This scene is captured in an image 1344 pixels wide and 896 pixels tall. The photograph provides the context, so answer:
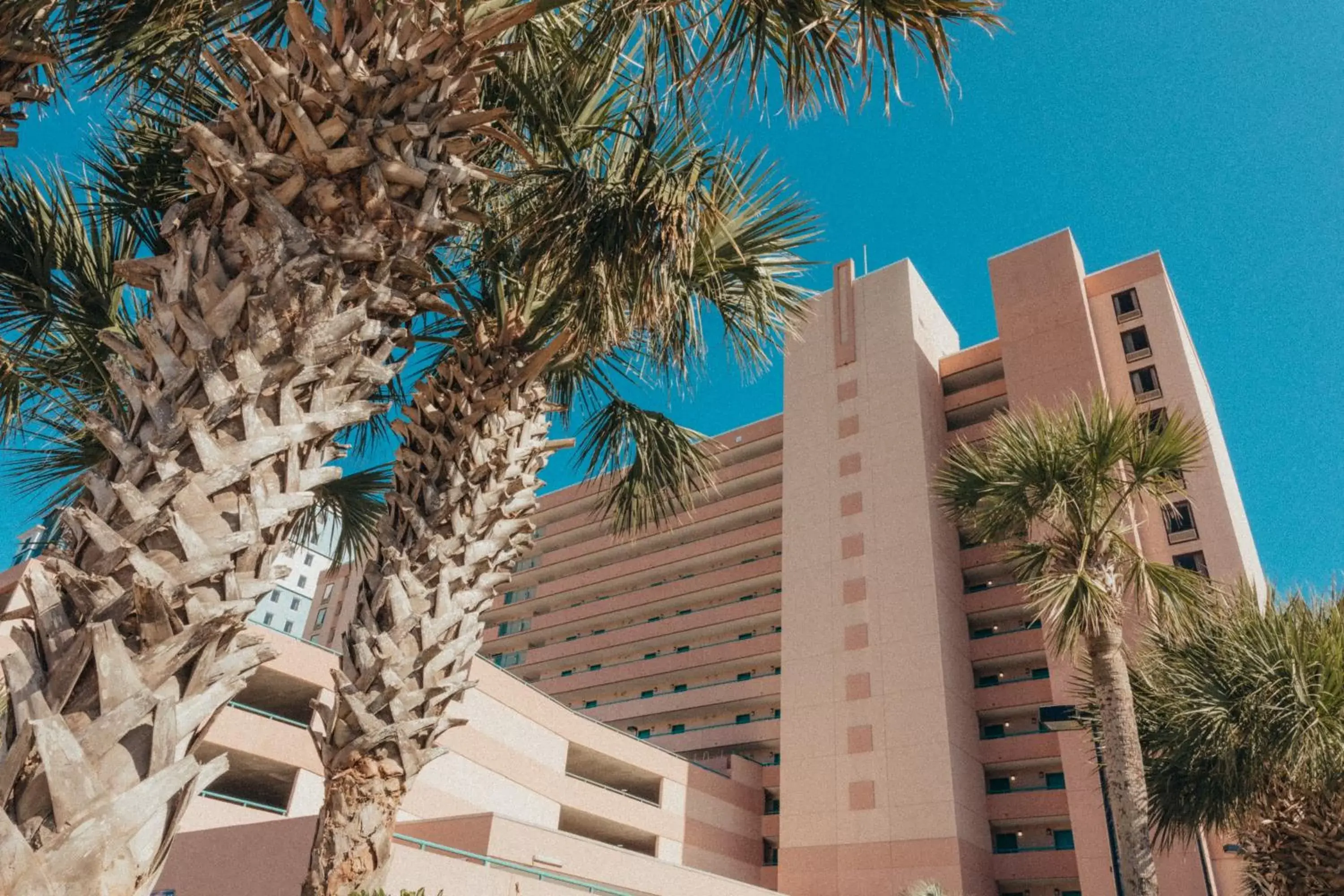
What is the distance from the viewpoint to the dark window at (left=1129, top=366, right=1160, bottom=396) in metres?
35.1

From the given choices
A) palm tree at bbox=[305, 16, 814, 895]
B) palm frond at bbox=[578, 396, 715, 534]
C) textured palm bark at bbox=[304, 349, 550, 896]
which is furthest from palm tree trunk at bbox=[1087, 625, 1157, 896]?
textured palm bark at bbox=[304, 349, 550, 896]

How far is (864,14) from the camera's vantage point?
15.8 ft

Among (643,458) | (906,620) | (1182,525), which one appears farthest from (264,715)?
(1182,525)

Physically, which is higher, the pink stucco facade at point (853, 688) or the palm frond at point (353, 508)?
the pink stucco facade at point (853, 688)

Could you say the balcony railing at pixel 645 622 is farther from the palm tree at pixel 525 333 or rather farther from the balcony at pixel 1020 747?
the palm tree at pixel 525 333

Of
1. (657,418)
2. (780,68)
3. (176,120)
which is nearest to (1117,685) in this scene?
(657,418)

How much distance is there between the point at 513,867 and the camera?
48.4ft

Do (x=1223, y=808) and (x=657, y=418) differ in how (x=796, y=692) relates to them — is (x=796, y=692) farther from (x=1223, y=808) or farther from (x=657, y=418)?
(x=657, y=418)

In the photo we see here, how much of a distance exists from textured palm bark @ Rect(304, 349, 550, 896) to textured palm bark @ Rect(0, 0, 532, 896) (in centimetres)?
233

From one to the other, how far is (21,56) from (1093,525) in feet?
39.3

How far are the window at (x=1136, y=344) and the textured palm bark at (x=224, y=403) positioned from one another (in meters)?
37.9

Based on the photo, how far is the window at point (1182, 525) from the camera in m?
30.9

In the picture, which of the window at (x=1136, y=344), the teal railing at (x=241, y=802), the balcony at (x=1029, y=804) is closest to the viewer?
the teal railing at (x=241, y=802)

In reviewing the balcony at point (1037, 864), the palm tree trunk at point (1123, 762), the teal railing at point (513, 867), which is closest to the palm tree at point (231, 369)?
the palm tree trunk at point (1123, 762)
